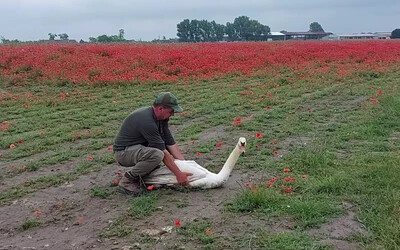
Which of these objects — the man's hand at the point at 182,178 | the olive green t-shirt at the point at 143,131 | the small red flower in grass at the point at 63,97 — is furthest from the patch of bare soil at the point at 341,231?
the small red flower in grass at the point at 63,97

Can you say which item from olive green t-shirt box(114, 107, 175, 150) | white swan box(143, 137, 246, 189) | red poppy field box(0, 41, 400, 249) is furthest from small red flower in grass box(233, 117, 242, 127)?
olive green t-shirt box(114, 107, 175, 150)

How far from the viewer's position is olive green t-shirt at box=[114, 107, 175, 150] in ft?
15.1

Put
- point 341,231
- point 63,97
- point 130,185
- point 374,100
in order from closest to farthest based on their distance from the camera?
point 341,231, point 130,185, point 374,100, point 63,97

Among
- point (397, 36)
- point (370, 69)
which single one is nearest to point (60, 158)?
point (370, 69)

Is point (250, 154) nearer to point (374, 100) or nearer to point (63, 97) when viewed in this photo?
point (374, 100)

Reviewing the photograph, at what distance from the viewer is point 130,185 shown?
490 centimetres

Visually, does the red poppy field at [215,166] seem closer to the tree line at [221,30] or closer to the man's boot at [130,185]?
the man's boot at [130,185]

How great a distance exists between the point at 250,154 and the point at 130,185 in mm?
2040

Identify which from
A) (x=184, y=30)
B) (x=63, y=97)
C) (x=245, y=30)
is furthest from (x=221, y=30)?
(x=63, y=97)

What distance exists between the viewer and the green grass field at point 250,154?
392 cm

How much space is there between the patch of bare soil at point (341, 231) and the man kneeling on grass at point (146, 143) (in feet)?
5.03

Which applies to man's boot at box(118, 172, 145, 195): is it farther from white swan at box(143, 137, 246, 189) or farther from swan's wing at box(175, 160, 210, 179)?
swan's wing at box(175, 160, 210, 179)

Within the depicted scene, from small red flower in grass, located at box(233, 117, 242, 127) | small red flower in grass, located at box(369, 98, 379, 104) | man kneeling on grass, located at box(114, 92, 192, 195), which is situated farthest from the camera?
small red flower in grass, located at box(369, 98, 379, 104)

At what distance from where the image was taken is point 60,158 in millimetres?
6258
